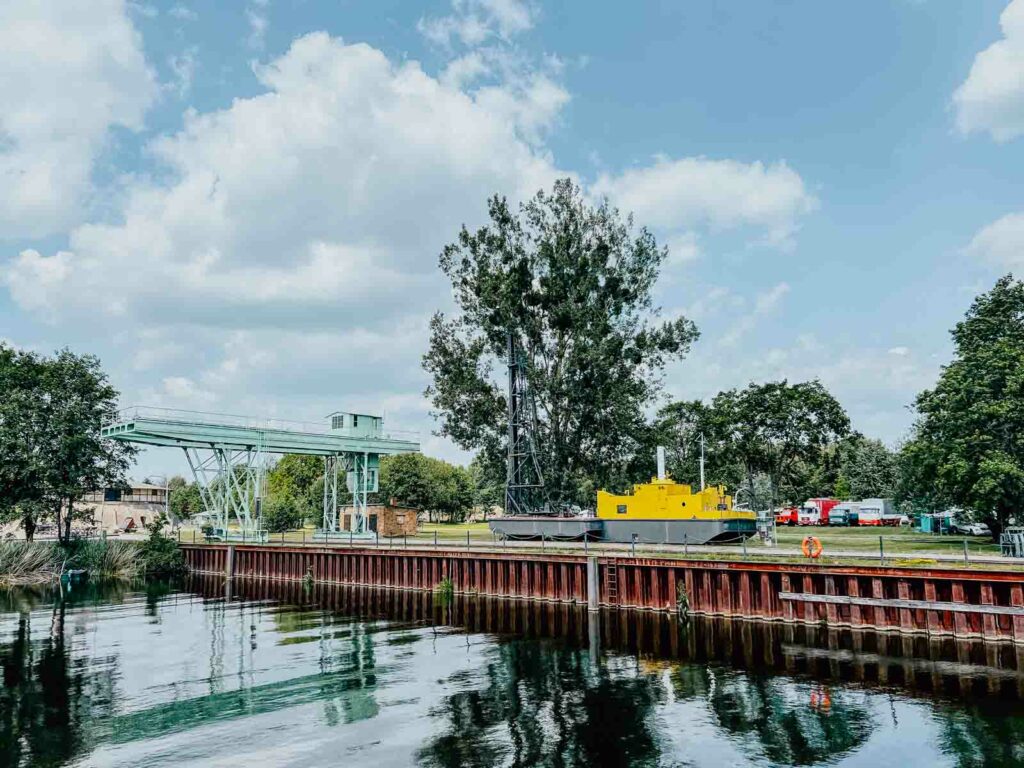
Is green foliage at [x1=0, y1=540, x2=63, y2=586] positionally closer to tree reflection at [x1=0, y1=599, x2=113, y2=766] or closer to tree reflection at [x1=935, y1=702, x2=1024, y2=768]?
tree reflection at [x1=0, y1=599, x2=113, y2=766]

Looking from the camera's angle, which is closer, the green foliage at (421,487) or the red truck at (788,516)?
the red truck at (788,516)

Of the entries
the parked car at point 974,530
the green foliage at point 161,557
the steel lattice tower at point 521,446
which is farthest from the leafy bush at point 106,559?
the parked car at point 974,530

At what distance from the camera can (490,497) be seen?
115m

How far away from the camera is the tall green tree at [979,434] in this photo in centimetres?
3381

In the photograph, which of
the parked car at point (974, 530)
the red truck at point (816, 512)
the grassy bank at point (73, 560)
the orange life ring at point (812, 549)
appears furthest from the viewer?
the red truck at point (816, 512)

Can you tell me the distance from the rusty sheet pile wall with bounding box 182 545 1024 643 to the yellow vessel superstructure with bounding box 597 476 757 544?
5.69 meters

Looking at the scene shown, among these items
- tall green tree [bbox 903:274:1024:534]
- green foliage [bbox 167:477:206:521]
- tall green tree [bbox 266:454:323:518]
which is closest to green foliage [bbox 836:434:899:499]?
tall green tree [bbox 903:274:1024:534]

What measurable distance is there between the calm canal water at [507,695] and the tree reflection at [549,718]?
0.22 feet

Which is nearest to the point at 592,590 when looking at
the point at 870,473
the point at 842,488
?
the point at 870,473

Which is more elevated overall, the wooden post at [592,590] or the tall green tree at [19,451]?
the tall green tree at [19,451]

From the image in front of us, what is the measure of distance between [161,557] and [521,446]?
26.2 meters

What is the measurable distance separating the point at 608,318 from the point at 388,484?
5732 centimetres

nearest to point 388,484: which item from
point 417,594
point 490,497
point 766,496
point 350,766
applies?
point 490,497

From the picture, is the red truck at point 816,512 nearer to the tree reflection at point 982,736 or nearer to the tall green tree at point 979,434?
the tall green tree at point 979,434
